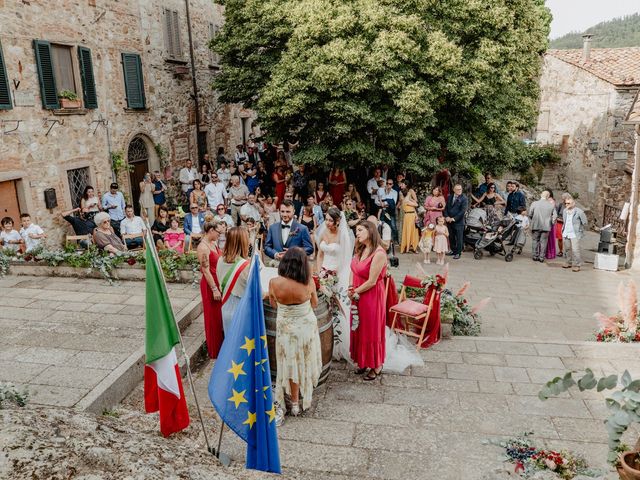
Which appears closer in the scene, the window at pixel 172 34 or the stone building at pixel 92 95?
the stone building at pixel 92 95

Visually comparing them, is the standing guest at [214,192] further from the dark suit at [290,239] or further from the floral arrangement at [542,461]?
the floral arrangement at [542,461]

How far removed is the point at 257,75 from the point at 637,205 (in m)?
11.2

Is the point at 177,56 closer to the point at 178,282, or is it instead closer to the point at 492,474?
the point at 178,282

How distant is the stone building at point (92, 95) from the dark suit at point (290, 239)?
6889 mm

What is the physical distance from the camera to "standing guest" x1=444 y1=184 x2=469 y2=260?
13273mm

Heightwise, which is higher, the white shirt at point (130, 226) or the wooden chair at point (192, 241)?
the white shirt at point (130, 226)

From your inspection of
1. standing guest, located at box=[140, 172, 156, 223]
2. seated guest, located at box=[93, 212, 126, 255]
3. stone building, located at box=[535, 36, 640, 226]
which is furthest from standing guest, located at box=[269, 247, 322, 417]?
stone building, located at box=[535, 36, 640, 226]

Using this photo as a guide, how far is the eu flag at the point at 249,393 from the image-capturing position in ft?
13.6

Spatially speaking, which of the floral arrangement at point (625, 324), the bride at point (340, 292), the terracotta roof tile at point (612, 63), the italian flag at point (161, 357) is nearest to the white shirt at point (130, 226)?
the bride at point (340, 292)

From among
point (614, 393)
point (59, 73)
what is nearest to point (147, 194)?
point (59, 73)

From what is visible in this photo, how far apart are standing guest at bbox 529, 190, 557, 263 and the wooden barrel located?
927cm

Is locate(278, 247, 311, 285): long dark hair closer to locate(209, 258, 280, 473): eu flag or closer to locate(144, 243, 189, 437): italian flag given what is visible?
locate(209, 258, 280, 473): eu flag

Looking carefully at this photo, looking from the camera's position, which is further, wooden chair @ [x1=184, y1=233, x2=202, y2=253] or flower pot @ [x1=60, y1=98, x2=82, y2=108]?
flower pot @ [x1=60, y1=98, x2=82, y2=108]

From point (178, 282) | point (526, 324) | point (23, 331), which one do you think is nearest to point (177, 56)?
point (178, 282)
